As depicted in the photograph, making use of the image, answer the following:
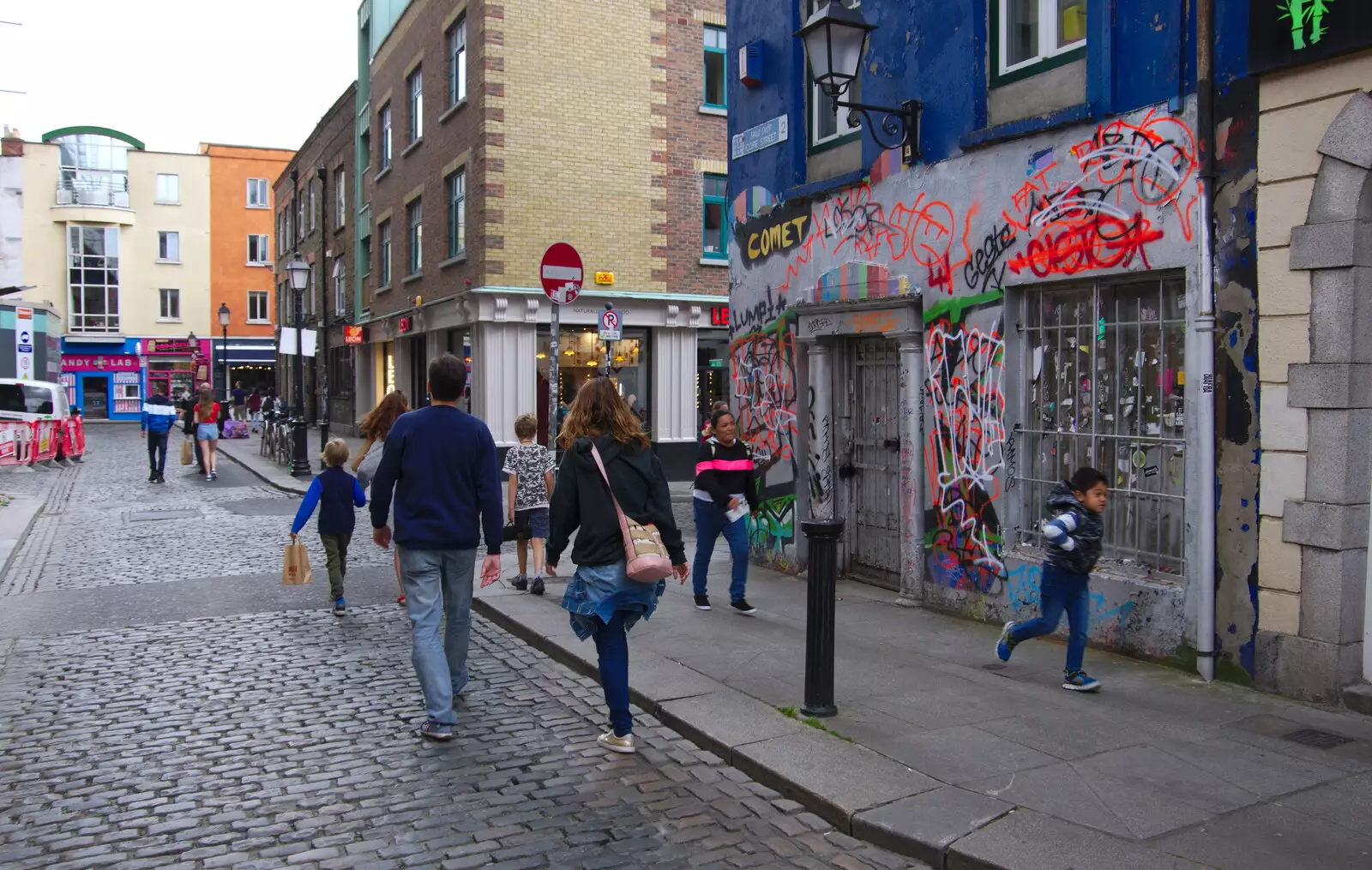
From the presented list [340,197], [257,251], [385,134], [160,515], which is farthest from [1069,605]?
[257,251]

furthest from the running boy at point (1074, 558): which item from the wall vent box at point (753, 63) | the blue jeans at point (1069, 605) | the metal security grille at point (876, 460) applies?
the wall vent box at point (753, 63)

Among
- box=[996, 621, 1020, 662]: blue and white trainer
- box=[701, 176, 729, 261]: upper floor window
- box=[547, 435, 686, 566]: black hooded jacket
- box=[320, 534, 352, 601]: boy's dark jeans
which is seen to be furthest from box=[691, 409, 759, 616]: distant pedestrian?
box=[701, 176, 729, 261]: upper floor window

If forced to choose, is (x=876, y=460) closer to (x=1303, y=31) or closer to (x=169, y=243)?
(x=1303, y=31)

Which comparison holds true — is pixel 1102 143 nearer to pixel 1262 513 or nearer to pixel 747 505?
pixel 1262 513

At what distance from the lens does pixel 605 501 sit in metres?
5.18

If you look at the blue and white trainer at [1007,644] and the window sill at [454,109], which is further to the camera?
the window sill at [454,109]

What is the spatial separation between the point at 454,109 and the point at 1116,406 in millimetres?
17056

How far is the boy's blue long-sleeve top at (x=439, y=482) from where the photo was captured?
217 inches

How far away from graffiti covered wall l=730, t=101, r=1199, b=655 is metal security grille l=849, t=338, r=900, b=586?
Answer: 1.97 feet

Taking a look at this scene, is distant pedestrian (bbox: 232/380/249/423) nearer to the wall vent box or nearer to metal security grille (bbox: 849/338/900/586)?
the wall vent box

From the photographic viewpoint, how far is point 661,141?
21.0 meters

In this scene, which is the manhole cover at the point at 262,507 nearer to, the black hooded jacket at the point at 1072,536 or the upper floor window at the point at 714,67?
the upper floor window at the point at 714,67

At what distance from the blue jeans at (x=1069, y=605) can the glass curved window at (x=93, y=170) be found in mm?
53220

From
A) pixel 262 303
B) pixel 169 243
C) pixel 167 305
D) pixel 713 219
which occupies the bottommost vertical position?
pixel 713 219
